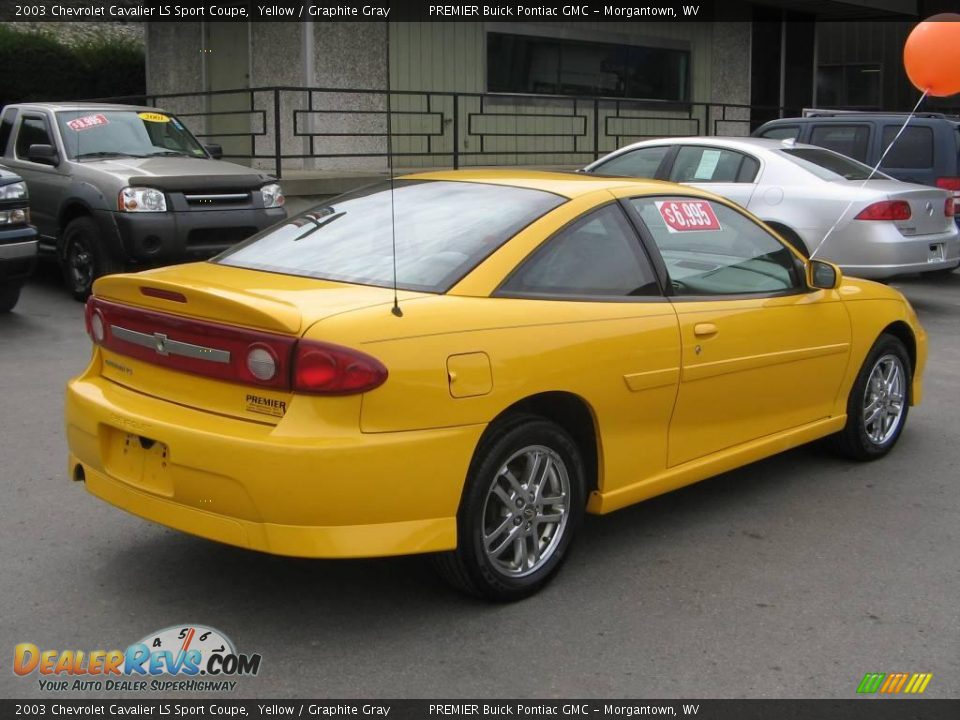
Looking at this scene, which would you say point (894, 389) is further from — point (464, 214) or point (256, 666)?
point (256, 666)

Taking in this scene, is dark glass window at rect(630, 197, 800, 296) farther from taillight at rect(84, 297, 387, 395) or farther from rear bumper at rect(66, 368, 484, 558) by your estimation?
taillight at rect(84, 297, 387, 395)

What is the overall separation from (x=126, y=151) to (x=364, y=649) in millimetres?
8430

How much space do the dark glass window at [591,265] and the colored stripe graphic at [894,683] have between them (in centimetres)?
167

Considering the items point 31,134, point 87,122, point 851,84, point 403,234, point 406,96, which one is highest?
point 851,84

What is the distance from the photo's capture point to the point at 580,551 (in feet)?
15.4

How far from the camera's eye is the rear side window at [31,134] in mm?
11219

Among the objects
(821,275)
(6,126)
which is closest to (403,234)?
(821,275)

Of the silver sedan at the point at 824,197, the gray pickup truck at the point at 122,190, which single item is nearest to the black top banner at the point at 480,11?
the gray pickup truck at the point at 122,190

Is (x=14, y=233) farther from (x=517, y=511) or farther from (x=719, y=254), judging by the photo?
(x=517, y=511)

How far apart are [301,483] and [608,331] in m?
1.37

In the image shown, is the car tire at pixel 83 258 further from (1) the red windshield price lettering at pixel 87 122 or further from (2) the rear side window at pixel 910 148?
(2) the rear side window at pixel 910 148

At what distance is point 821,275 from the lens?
18.0 ft
